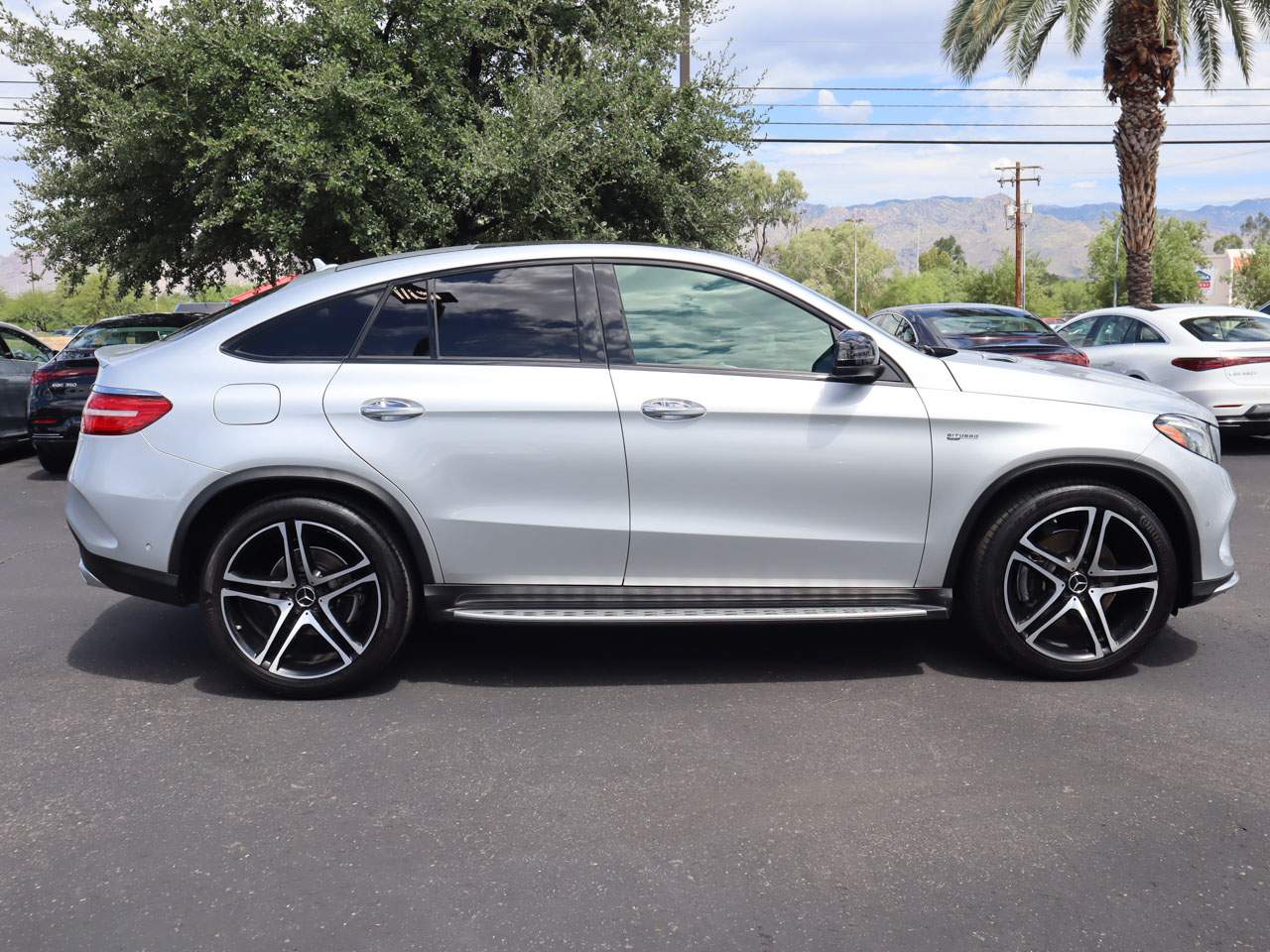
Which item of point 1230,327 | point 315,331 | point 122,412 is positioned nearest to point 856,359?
point 315,331

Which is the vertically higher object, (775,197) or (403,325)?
(775,197)

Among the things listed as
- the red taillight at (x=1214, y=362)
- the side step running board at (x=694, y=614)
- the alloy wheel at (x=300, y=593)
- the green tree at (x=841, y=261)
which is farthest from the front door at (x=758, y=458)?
the green tree at (x=841, y=261)

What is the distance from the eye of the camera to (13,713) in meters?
4.32

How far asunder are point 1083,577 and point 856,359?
4.25ft

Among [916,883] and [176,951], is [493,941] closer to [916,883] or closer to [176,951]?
[176,951]

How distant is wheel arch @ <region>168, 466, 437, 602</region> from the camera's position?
4273 millimetres

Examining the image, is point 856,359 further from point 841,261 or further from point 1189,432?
point 841,261

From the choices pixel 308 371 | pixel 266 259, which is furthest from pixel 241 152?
pixel 308 371

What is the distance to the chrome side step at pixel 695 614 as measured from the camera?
432cm

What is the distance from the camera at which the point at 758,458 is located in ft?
14.1

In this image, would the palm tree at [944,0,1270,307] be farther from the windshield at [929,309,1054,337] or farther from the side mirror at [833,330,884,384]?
the side mirror at [833,330,884,384]

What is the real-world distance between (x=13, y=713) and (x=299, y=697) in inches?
42.1

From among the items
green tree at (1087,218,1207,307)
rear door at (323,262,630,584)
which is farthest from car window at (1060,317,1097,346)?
green tree at (1087,218,1207,307)

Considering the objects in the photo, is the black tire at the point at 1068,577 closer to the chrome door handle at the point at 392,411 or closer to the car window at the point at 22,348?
the chrome door handle at the point at 392,411
